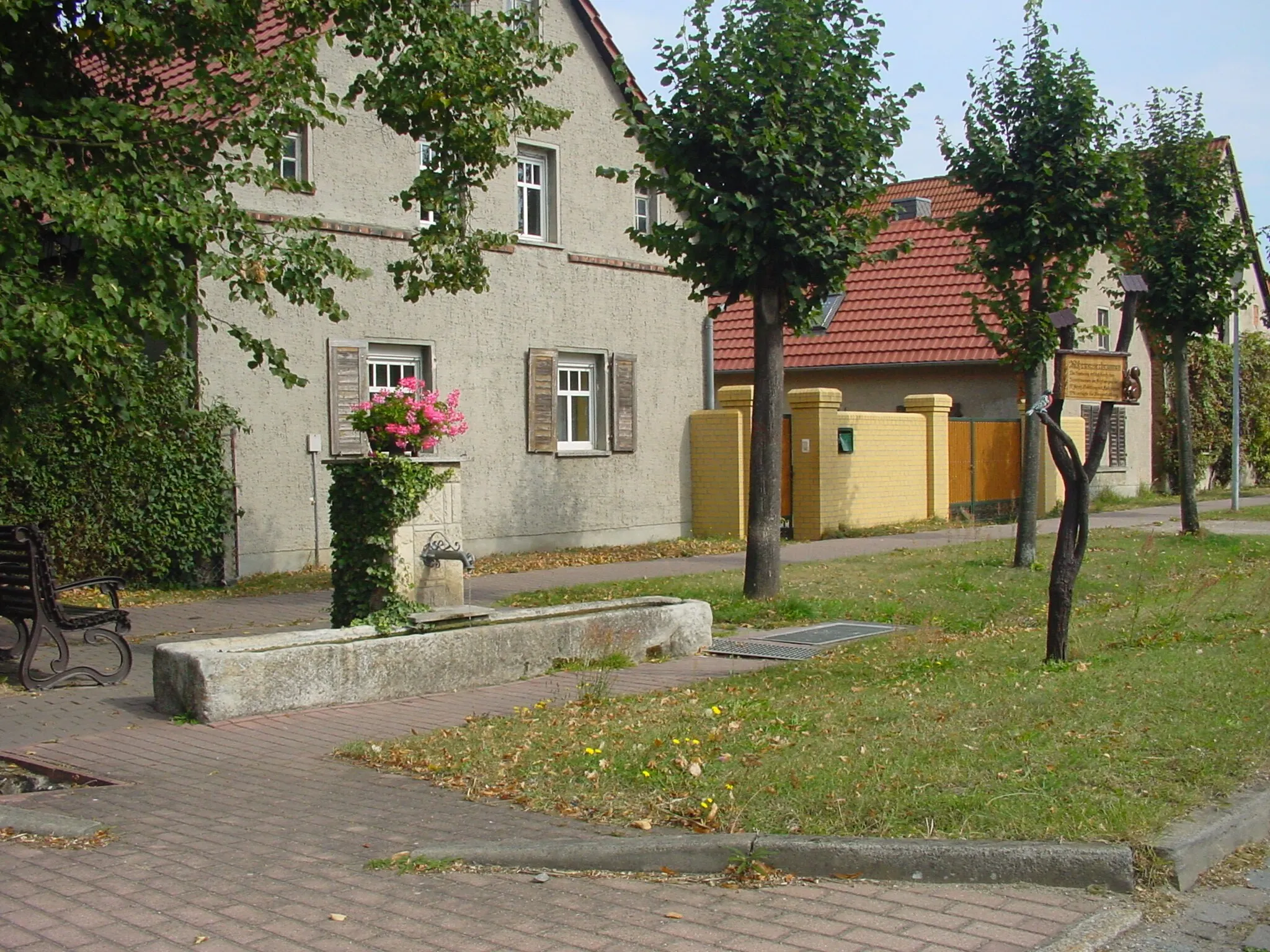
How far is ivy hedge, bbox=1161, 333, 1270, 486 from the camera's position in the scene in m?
34.7

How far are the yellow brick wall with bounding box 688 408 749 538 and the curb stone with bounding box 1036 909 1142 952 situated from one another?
55.1 feet

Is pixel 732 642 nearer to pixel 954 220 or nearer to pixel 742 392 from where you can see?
pixel 954 220

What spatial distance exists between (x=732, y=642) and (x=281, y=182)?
526cm

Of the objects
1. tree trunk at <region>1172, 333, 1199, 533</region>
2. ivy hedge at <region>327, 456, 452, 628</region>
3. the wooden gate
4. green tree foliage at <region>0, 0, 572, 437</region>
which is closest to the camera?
green tree foliage at <region>0, 0, 572, 437</region>

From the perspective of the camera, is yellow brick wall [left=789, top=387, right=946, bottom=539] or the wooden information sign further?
yellow brick wall [left=789, top=387, right=946, bottom=539]

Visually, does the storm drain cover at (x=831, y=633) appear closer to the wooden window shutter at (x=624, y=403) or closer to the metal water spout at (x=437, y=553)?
the metal water spout at (x=437, y=553)

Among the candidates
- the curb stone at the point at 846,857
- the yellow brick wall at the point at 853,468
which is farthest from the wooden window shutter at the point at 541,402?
the curb stone at the point at 846,857

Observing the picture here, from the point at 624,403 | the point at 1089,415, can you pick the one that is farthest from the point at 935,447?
the point at 1089,415

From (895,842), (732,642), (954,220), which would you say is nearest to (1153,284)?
(954,220)

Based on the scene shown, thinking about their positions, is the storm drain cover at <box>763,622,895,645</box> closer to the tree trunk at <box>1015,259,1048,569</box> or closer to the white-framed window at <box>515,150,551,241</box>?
the tree trunk at <box>1015,259,1048,569</box>

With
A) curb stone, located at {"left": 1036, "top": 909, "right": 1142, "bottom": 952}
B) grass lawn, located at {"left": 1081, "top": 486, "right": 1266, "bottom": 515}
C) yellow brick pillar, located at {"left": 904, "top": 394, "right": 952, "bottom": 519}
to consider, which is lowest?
curb stone, located at {"left": 1036, "top": 909, "right": 1142, "bottom": 952}

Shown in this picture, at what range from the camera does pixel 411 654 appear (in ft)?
29.7

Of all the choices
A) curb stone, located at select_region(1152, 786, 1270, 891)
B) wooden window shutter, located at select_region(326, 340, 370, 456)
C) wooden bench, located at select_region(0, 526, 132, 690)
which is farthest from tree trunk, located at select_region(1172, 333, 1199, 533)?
wooden bench, located at select_region(0, 526, 132, 690)

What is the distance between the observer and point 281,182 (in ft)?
36.4
